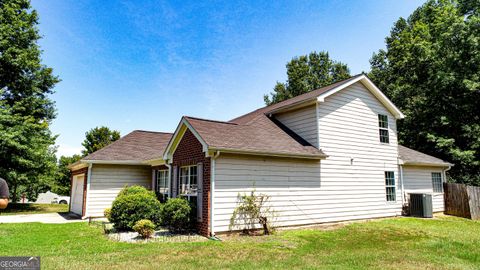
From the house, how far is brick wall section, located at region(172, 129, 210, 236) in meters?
0.03

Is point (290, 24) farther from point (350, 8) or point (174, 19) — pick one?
point (174, 19)

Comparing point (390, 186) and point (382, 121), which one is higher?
point (382, 121)

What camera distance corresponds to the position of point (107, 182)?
50.4 feet

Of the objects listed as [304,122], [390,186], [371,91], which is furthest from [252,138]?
[390,186]

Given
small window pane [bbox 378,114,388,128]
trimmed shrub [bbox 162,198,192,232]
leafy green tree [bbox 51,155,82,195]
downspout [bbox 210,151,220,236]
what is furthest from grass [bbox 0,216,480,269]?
leafy green tree [bbox 51,155,82,195]

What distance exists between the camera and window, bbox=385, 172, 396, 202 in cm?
1466

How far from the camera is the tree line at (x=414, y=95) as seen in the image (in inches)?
779

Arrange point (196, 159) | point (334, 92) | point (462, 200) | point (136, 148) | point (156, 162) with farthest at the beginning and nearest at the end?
point (136, 148) < point (462, 200) < point (156, 162) < point (334, 92) < point (196, 159)

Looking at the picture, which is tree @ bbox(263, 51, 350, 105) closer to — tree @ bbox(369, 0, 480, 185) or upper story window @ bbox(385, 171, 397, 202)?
tree @ bbox(369, 0, 480, 185)

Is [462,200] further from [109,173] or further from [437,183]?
[109,173]

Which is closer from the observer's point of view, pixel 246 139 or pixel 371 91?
pixel 246 139

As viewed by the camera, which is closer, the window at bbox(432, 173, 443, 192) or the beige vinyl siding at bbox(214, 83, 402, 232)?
the beige vinyl siding at bbox(214, 83, 402, 232)

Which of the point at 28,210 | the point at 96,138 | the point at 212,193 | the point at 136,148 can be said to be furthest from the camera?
the point at 96,138

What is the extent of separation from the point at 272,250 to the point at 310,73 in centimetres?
3680
